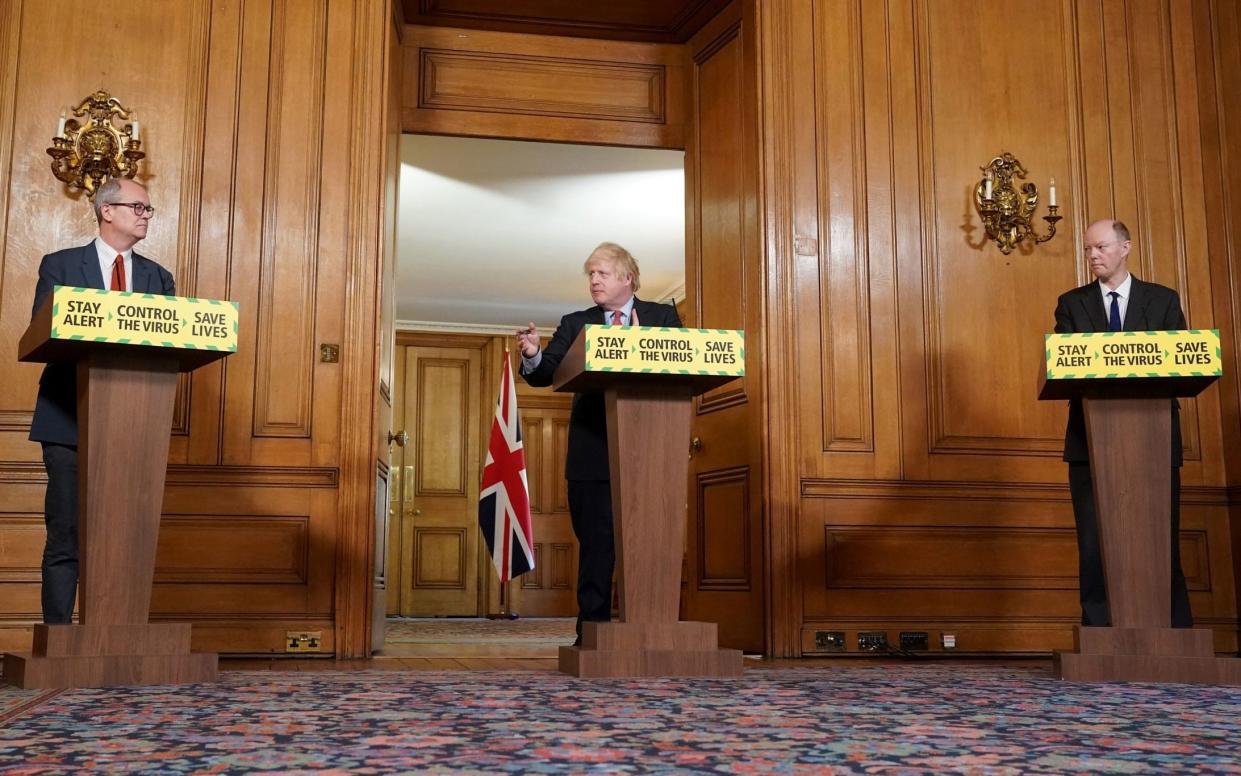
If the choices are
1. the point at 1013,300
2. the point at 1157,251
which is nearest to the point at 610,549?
the point at 1013,300

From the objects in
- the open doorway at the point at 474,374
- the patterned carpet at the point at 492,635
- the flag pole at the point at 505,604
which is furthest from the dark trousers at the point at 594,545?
the flag pole at the point at 505,604

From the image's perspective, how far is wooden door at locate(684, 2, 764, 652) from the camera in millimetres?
5008

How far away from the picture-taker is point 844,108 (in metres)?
5.12

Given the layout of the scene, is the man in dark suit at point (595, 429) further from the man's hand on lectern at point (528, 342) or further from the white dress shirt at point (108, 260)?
the white dress shirt at point (108, 260)

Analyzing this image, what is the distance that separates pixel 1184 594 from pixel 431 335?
931 centimetres

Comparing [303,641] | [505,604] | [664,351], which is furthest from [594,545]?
[505,604]

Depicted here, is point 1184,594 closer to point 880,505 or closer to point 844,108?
point 880,505

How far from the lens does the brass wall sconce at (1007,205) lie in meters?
5.14

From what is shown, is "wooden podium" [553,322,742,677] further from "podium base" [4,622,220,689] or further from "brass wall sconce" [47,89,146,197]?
"brass wall sconce" [47,89,146,197]

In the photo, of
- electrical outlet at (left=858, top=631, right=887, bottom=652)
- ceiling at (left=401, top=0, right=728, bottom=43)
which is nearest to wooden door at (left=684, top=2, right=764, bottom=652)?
ceiling at (left=401, top=0, right=728, bottom=43)

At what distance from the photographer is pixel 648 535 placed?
137 inches

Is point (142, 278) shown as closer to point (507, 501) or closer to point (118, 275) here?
point (118, 275)

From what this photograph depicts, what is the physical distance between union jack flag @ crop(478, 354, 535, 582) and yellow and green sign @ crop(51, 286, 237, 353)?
1.75m

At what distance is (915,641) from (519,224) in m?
5.43
